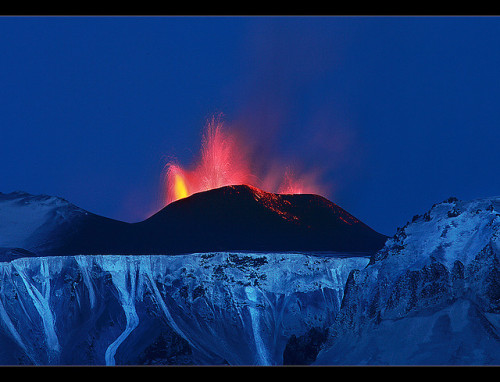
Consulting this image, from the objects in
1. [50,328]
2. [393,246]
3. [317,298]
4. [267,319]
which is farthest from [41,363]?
[393,246]

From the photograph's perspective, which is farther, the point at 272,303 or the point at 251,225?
the point at 272,303

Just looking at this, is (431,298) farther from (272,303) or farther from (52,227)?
(52,227)

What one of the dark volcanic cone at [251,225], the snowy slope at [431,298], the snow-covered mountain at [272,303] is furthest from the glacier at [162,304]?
the snowy slope at [431,298]

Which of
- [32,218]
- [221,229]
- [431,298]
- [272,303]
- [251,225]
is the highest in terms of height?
[32,218]

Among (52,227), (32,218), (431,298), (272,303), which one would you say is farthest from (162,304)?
(431,298)

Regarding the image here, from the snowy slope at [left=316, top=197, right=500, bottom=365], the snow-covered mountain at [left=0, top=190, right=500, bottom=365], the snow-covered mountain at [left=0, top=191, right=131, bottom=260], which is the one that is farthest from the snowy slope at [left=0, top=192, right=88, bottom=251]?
the snowy slope at [left=316, top=197, right=500, bottom=365]

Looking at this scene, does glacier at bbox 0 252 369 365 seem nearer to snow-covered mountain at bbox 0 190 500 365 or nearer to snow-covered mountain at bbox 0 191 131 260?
snow-covered mountain at bbox 0 190 500 365

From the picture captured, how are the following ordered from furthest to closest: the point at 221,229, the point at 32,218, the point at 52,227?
the point at 221,229 → the point at 32,218 → the point at 52,227
